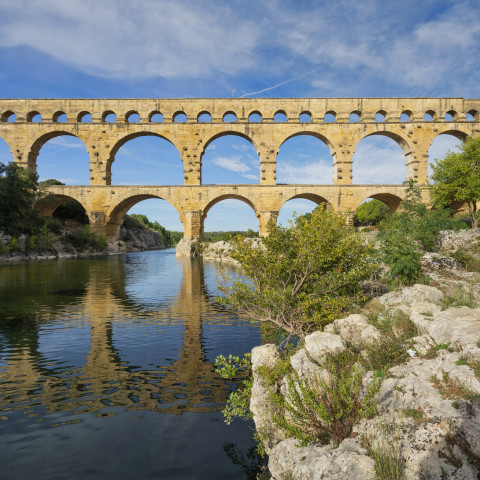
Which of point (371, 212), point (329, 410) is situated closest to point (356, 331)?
point (329, 410)

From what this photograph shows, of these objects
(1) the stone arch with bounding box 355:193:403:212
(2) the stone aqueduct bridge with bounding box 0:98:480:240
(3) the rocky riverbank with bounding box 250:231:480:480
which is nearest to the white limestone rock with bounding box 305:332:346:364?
(3) the rocky riverbank with bounding box 250:231:480:480

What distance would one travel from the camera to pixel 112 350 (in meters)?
6.22

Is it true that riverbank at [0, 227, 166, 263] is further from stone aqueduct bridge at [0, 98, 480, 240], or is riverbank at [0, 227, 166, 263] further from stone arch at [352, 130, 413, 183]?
stone arch at [352, 130, 413, 183]

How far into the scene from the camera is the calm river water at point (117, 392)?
3.30 meters

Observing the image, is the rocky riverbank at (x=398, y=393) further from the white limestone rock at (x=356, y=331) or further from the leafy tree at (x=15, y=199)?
the leafy tree at (x=15, y=199)

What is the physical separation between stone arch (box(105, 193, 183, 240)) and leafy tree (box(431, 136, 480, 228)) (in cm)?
2214

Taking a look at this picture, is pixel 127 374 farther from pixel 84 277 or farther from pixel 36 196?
pixel 36 196

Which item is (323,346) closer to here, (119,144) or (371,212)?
(119,144)

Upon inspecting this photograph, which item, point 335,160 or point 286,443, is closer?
point 286,443

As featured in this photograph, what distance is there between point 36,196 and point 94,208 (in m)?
6.10

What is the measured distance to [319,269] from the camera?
246 inches

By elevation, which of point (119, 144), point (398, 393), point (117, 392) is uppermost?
point (119, 144)

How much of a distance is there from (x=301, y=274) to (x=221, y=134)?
2785 centimetres

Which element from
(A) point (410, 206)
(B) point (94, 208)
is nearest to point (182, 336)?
(A) point (410, 206)
